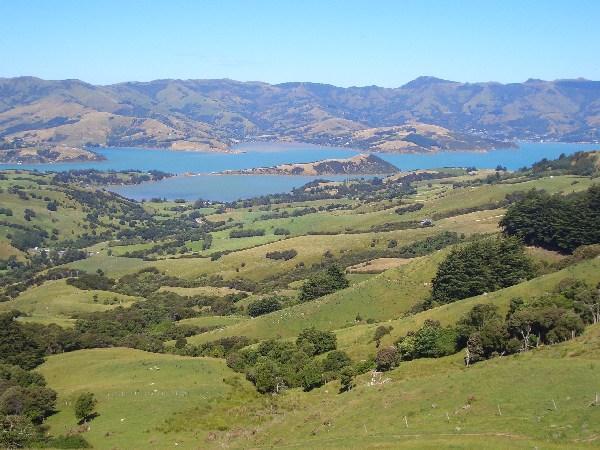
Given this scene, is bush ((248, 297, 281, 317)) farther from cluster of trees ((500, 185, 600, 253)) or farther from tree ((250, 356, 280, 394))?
tree ((250, 356, 280, 394))

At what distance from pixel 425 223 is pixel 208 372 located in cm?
13161

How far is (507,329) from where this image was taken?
46656 mm

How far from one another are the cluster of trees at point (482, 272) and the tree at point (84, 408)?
42299 mm

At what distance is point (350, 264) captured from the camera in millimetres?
133125

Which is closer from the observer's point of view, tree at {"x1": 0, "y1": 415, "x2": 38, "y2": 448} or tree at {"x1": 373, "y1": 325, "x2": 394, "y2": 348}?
tree at {"x1": 0, "y1": 415, "x2": 38, "y2": 448}

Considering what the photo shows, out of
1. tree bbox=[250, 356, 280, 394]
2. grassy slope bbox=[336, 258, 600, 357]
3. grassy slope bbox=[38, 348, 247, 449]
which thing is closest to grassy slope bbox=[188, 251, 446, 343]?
grassy slope bbox=[336, 258, 600, 357]

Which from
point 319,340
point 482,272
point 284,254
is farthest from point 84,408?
point 284,254

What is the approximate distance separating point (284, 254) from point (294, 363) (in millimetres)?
107277

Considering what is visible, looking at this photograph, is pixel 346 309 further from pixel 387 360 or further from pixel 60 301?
pixel 60 301

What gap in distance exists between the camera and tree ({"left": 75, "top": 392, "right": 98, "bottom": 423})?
45.3 meters

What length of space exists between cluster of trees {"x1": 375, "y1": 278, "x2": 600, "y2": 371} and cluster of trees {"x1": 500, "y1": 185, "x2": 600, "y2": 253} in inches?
1316

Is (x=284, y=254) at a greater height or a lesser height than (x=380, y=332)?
lesser

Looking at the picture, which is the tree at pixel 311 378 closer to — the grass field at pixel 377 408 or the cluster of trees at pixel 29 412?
the grass field at pixel 377 408

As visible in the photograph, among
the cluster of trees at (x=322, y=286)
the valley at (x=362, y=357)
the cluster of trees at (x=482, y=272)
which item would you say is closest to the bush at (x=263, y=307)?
the valley at (x=362, y=357)
